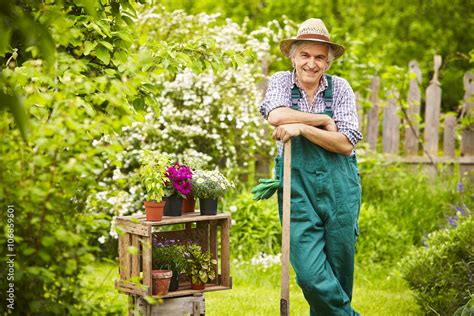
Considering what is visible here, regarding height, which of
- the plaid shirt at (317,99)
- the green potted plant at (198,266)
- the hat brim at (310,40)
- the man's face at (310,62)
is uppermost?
the hat brim at (310,40)

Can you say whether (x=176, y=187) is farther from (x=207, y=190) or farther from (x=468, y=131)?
(x=468, y=131)

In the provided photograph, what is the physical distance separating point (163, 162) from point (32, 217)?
1966 millimetres

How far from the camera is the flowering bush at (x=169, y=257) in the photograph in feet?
16.1

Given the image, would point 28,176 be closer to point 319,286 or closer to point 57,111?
point 57,111

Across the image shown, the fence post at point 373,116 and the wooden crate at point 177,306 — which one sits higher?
the fence post at point 373,116

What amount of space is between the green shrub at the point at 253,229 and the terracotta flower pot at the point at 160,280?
3.02m

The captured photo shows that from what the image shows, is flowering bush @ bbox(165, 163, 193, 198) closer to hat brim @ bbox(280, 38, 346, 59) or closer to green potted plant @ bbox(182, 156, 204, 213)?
green potted plant @ bbox(182, 156, 204, 213)

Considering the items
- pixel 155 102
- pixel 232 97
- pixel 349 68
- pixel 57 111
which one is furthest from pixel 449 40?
pixel 57 111

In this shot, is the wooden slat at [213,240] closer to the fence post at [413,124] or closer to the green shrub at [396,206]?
the green shrub at [396,206]

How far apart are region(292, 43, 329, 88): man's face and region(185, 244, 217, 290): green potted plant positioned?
1276mm

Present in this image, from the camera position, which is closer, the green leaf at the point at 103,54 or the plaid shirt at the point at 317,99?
the green leaf at the point at 103,54

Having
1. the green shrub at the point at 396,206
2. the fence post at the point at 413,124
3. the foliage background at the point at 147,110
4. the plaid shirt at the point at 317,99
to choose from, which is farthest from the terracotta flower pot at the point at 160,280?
the fence post at the point at 413,124

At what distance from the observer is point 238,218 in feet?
26.5

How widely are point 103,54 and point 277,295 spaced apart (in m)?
3.08
